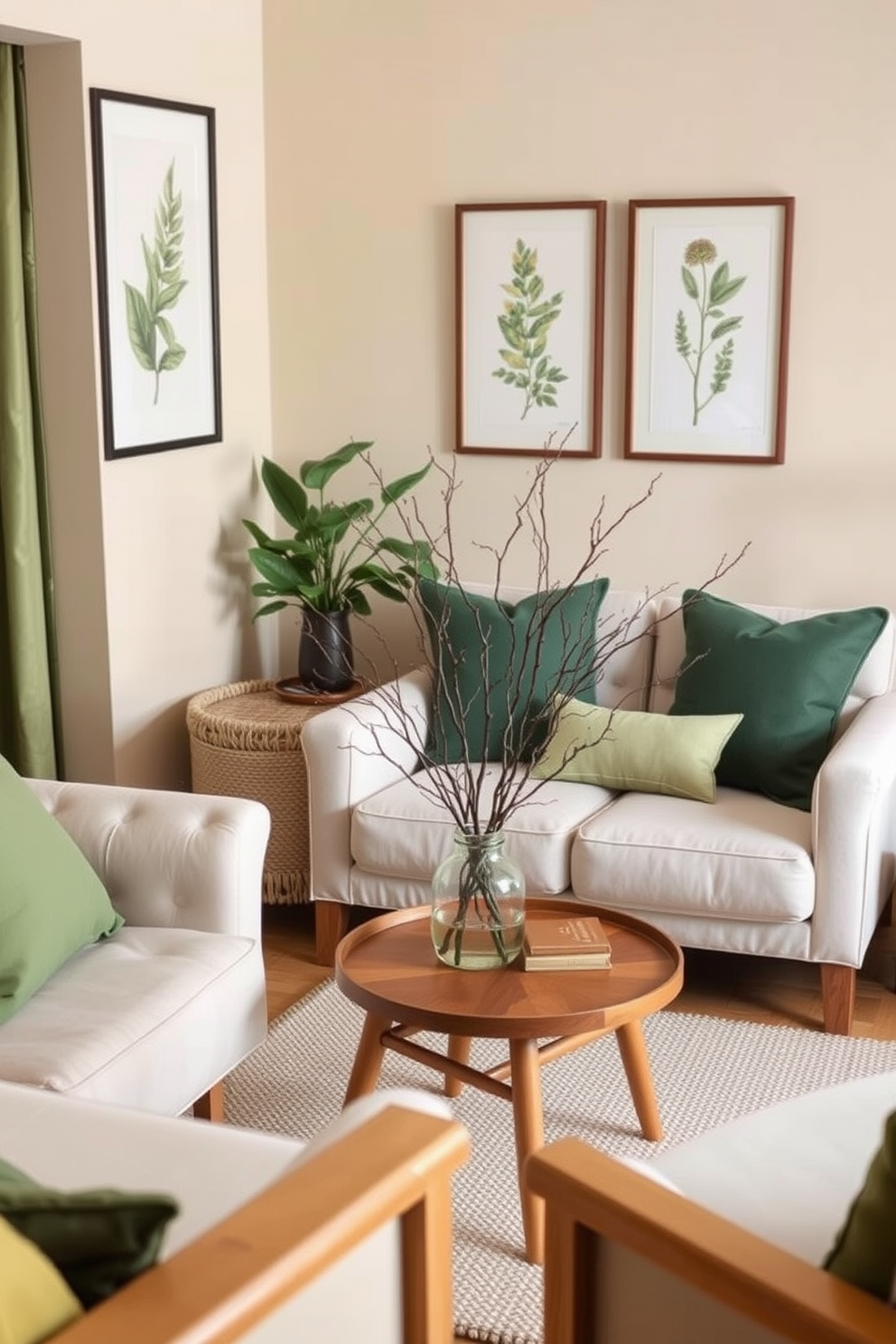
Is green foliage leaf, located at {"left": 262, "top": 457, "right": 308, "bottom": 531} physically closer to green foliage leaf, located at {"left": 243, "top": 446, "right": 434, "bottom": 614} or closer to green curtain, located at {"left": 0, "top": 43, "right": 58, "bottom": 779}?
green foliage leaf, located at {"left": 243, "top": 446, "right": 434, "bottom": 614}

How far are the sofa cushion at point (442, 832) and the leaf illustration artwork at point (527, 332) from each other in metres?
1.21

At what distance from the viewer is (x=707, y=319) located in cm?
429

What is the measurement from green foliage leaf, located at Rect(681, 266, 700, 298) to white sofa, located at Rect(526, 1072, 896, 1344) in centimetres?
263

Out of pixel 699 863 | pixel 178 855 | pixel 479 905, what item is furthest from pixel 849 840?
pixel 178 855

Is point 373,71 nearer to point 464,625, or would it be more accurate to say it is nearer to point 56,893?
point 464,625

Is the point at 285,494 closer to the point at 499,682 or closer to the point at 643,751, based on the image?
the point at 499,682

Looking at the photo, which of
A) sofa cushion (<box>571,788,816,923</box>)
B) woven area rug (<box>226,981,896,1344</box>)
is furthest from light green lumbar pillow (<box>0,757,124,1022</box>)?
sofa cushion (<box>571,788,816,923</box>)

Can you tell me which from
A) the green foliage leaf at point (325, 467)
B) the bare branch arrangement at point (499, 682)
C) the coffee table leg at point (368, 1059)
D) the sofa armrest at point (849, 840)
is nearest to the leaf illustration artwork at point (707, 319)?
the bare branch arrangement at point (499, 682)

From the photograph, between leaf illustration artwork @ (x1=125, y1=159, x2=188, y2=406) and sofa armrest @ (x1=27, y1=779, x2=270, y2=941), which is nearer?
sofa armrest @ (x1=27, y1=779, x2=270, y2=941)

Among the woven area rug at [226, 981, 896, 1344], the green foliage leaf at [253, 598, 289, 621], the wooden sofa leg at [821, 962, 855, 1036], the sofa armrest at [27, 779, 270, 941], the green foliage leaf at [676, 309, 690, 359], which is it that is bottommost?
the woven area rug at [226, 981, 896, 1344]

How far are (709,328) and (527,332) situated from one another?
505 mm

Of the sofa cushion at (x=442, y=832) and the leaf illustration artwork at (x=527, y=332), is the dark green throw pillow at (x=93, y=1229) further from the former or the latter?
the leaf illustration artwork at (x=527, y=332)

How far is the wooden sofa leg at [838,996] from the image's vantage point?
3.51 metres

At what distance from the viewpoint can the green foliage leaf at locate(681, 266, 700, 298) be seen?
4.28m
